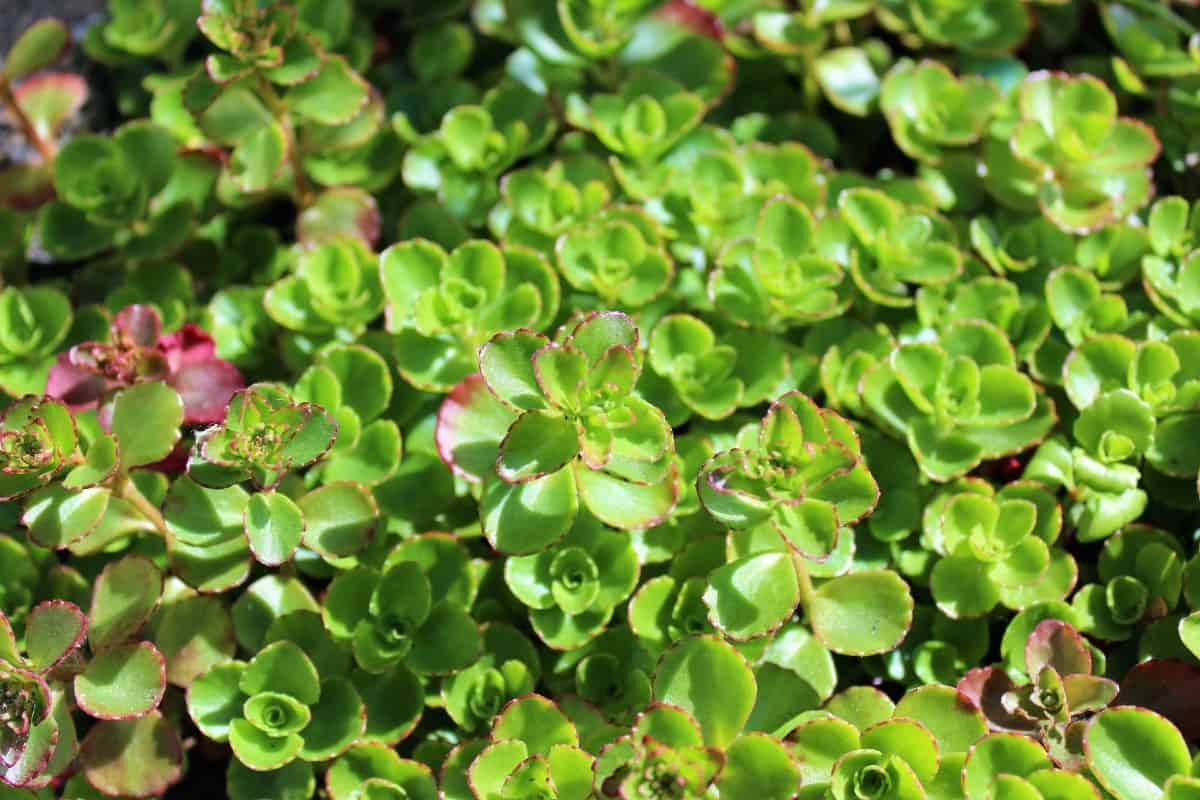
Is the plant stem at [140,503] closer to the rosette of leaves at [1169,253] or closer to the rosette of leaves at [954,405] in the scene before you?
the rosette of leaves at [954,405]

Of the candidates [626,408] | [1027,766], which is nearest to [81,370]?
[626,408]

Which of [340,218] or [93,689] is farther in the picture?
[340,218]

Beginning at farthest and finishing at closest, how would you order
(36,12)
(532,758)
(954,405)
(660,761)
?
(36,12) < (954,405) < (532,758) < (660,761)

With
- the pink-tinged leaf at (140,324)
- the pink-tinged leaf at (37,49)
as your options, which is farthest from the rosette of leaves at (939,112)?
the pink-tinged leaf at (37,49)

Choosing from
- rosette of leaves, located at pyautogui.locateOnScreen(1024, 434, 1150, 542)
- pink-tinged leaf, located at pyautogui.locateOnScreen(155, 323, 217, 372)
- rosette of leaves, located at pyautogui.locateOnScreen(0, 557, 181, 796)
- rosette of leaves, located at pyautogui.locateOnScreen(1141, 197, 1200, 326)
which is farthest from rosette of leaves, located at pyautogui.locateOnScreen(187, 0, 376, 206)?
rosette of leaves, located at pyautogui.locateOnScreen(1141, 197, 1200, 326)

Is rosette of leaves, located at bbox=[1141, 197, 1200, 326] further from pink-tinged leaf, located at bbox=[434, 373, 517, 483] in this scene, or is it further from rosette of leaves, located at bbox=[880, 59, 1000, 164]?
pink-tinged leaf, located at bbox=[434, 373, 517, 483]

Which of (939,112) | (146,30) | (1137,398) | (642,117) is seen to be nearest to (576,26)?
(642,117)

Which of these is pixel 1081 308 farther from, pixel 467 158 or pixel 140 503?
pixel 140 503
